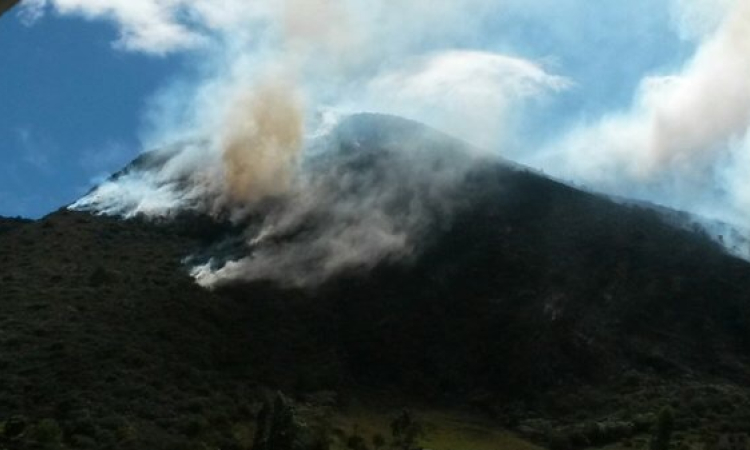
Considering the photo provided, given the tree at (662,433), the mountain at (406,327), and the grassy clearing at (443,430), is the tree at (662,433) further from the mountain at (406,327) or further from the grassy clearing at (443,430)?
the grassy clearing at (443,430)

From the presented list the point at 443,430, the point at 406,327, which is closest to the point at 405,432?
the point at 443,430

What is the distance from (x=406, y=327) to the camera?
155375 millimetres

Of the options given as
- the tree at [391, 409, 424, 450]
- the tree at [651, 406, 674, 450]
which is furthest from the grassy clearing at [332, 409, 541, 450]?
the tree at [651, 406, 674, 450]

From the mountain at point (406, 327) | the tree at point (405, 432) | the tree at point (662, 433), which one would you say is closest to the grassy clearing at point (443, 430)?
the tree at point (405, 432)

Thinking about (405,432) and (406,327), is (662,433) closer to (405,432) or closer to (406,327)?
(405,432)

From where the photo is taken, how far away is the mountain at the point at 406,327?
360 feet

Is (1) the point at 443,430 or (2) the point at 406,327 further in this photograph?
(2) the point at 406,327

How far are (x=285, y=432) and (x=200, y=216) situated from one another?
105141 millimetres

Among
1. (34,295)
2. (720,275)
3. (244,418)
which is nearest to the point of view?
(244,418)

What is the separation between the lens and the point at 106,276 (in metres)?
144

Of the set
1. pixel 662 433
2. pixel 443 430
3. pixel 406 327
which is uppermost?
pixel 406 327

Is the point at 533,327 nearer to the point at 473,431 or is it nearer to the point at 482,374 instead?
the point at 482,374

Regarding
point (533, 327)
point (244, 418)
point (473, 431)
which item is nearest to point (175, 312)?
point (244, 418)

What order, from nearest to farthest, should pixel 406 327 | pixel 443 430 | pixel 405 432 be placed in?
1. pixel 405 432
2. pixel 443 430
3. pixel 406 327
